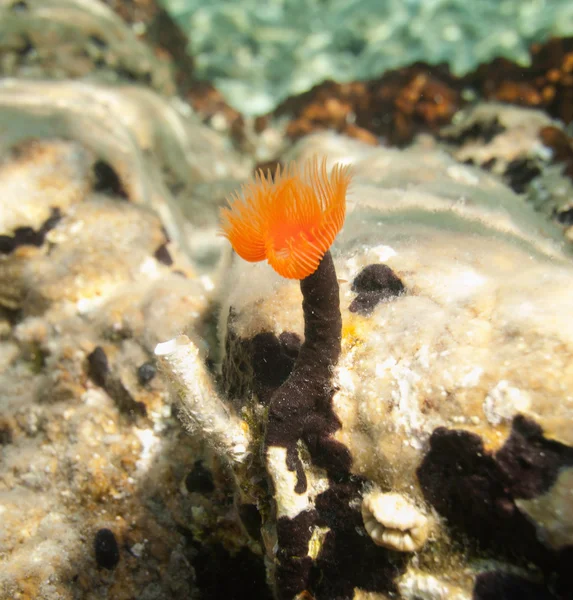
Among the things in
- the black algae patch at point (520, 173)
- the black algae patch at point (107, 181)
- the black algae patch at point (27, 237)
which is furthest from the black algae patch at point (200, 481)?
the black algae patch at point (520, 173)

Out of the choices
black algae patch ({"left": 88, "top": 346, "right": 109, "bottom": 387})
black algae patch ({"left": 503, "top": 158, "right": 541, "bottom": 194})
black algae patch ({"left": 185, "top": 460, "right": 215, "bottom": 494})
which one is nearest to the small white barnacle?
black algae patch ({"left": 185, "top": 460, "right": 215, "bottom": 494})

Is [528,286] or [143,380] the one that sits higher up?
[528,286]

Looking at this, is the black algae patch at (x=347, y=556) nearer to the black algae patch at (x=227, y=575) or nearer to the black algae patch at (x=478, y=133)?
the black algae patch at (x=227, y=575)

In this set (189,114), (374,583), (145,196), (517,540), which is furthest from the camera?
(189,114)

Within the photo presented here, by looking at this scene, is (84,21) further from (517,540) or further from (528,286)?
(517,540)

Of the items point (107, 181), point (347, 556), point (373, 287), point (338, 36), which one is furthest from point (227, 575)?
point (338, 36)

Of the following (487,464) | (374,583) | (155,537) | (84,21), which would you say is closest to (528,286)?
(487,464)
